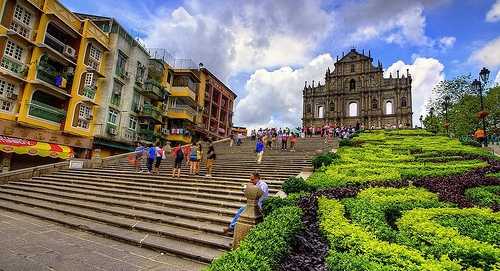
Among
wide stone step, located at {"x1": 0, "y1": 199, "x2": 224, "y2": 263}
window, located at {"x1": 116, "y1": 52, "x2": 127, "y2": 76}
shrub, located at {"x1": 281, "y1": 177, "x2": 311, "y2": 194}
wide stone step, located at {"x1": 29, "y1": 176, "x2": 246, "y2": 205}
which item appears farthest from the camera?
window, located at {"x1": 116, "y1": 52, "x2": 127, "y2": 76}

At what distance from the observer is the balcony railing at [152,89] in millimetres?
37938

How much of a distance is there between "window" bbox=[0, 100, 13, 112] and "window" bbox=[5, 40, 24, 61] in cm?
354

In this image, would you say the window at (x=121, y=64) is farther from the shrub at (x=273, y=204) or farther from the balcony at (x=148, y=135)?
the shrub at (x=273, y=204)

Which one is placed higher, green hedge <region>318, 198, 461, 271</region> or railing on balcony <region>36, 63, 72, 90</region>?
railing on balcony <region>36, 63, 72, 90</region>

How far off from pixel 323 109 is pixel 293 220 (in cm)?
6346

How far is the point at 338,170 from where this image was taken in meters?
14.3

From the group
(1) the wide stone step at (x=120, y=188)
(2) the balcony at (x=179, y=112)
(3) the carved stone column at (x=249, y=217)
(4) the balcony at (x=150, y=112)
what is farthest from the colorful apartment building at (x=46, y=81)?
(3) the carved stone column at (x=249, y=217)

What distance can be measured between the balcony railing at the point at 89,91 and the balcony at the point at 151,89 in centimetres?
679

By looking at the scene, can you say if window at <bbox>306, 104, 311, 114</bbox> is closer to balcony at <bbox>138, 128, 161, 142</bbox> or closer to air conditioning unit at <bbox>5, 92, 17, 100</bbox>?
balcony at <bbox>138, 128, 161, 142</bbox>

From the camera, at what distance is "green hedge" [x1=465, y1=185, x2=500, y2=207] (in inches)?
335

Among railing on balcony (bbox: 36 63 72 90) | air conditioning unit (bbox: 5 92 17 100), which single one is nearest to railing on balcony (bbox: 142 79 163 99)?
railing on balcony (bbox: 36 63 72 90)

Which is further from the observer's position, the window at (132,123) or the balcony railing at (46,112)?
the window at (132,123)

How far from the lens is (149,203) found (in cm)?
1148

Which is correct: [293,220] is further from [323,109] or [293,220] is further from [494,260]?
[323,109]
